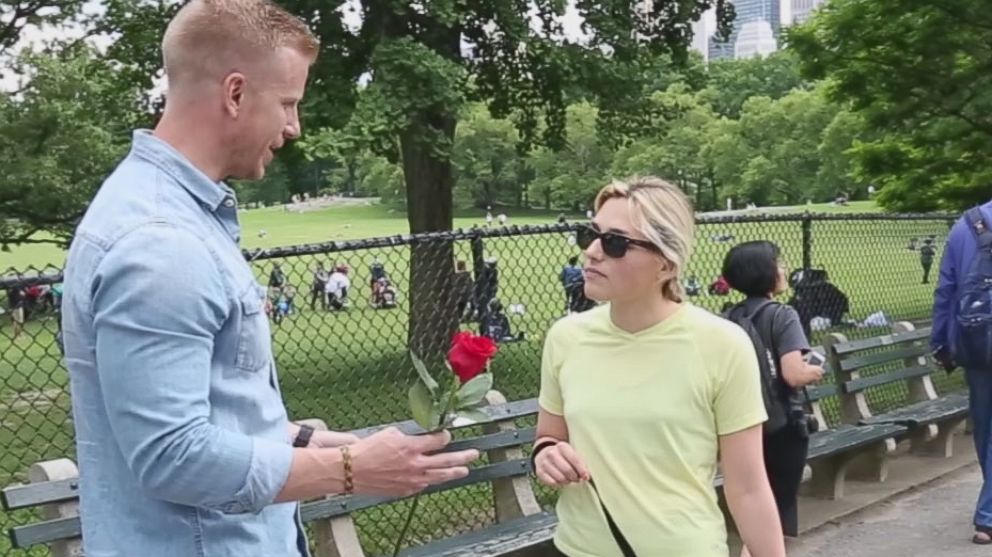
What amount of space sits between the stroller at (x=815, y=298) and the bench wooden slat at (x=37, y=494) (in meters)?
5.51

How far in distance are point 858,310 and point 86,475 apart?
36.8 ft

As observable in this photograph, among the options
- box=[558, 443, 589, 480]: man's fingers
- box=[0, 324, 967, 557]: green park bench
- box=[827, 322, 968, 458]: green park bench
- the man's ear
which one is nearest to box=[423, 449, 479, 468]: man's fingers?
box=[0, 324, 967, 557]: green park bench

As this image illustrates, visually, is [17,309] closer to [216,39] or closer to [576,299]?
[576,299]

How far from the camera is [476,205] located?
238 feet

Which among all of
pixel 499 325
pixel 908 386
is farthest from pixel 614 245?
pixel 908 386

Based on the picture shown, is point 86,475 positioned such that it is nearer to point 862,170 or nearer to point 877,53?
point 877,53

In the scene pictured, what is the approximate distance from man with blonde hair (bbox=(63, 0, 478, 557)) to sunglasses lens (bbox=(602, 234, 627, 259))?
1.05m

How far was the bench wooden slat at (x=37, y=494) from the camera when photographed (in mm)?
3486

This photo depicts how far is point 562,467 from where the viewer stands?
113 inches

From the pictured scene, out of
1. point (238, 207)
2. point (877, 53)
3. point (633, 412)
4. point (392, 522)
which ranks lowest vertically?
point (392, 522)

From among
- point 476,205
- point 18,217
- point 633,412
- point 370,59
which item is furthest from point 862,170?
point 476,205

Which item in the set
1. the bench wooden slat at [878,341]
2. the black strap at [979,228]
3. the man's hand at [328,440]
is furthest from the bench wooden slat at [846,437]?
the man's hand at [328,440]

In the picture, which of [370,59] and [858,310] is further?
[370,59]

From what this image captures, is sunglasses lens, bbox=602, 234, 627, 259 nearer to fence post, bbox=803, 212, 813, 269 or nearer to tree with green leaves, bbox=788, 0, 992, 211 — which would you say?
fence post, bbox=803, 212, 813, 269
